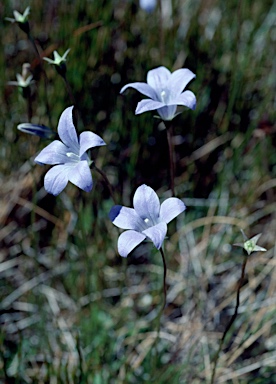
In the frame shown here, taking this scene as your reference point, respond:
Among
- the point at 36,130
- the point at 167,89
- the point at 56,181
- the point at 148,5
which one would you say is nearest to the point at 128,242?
the point at 56,181

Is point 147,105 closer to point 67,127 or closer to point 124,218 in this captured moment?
point 67,127

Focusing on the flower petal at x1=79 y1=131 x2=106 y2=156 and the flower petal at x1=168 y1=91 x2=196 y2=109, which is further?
the flower petal at x1=168 y1=91 x2=196 y2=109

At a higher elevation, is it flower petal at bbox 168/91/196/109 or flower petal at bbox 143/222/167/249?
flower petal at bbox 168/91/196/109

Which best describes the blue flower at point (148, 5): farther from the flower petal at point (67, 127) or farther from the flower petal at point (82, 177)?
the flower petal at point (82, 177)

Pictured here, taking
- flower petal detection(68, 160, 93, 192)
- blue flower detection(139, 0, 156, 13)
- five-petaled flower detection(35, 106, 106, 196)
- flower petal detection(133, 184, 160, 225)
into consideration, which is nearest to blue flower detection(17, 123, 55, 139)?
five-petaled flower detection(35, 106, 106, 196)

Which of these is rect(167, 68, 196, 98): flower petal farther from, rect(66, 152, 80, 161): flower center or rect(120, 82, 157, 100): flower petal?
rect(66, 152, 80, 161): flower center

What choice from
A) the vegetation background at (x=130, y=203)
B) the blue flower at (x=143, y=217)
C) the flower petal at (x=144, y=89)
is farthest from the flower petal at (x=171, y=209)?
the vegetation background at (x=130, y=203)
